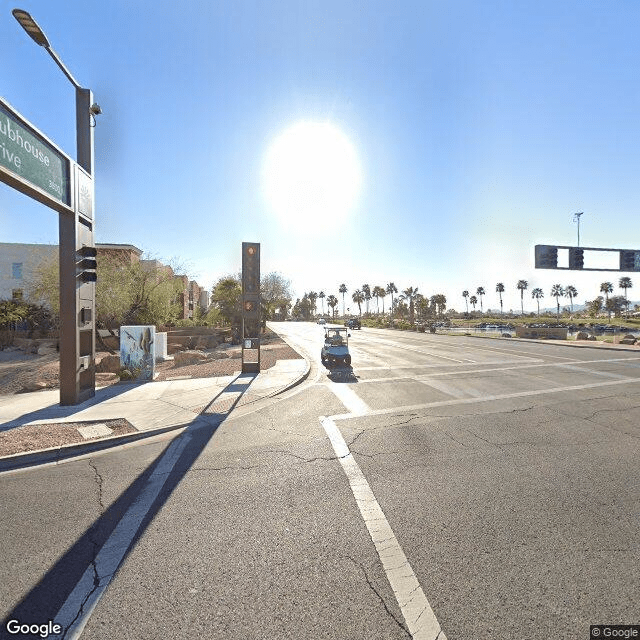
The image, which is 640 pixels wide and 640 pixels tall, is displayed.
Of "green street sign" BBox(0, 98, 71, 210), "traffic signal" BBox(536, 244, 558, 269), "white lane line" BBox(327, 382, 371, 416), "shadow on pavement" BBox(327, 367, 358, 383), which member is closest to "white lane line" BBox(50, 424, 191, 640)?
"white lane line" BBox(327, 382, 371, 416)

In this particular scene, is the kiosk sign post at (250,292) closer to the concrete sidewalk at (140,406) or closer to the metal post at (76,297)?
the concrete sidewalk at (140,406)

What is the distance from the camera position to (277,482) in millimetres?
4586

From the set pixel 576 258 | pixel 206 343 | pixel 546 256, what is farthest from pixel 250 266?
pixel 576 258

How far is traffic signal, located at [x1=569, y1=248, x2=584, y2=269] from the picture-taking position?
21645 millimetres

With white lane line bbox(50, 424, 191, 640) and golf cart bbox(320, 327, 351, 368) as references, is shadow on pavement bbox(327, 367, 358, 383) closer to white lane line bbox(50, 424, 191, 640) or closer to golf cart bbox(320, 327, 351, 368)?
golf cart bbox(320, 327, 351, 368)

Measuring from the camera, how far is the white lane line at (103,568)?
2434mm

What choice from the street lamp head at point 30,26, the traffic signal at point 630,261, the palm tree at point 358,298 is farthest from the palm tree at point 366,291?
the street lamp head at point 30,26

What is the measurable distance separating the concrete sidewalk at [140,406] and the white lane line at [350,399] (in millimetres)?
1548

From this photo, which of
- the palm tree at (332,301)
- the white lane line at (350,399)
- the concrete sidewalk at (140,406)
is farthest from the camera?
the palm tree at (332,301)

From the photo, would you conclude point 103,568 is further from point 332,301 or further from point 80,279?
point 332,301

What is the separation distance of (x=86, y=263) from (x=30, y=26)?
496 centimetres

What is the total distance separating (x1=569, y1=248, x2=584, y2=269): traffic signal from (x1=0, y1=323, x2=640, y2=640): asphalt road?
63.4 feet

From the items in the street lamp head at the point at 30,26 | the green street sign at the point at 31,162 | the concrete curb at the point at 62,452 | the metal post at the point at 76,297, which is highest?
the street lamp head at the point at 30,26

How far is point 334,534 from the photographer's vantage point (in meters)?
3.45
